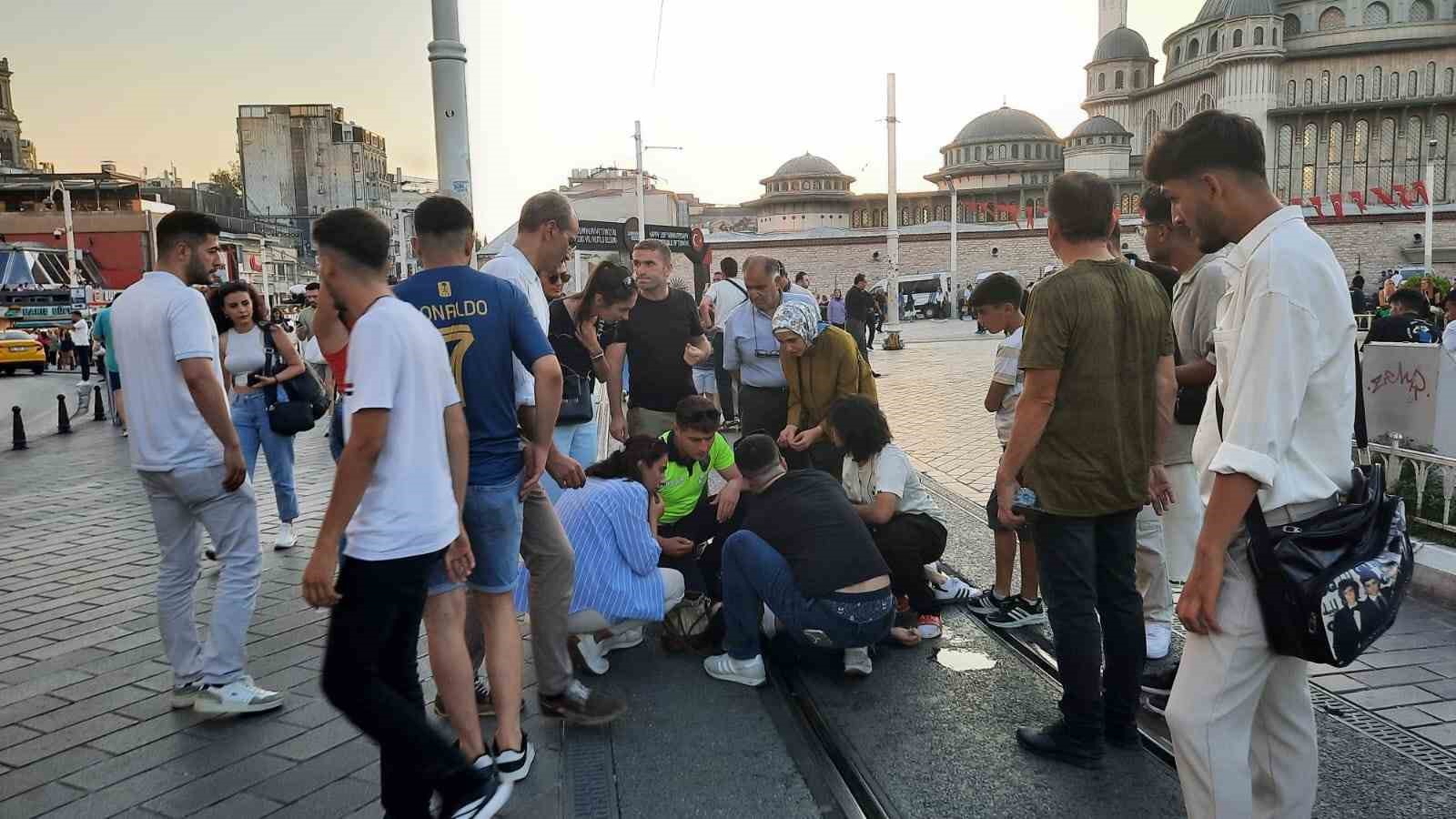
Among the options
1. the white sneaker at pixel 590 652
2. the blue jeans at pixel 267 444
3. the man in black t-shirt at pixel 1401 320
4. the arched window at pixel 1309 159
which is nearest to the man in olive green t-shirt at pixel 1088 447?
the white sneaker at pixel 590 652

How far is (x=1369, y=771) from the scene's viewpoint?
343 cm

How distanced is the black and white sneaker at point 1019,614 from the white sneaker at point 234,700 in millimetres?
3375

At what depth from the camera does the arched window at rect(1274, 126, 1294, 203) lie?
72.4 meters

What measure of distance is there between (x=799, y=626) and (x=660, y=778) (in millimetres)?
1010

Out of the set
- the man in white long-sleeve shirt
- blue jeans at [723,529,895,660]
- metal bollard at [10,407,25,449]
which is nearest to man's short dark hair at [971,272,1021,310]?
blue jeans at [723,529,895,660]

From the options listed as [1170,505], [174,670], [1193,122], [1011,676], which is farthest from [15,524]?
[1193,122]

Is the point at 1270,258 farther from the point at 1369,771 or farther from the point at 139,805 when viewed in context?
the point at 139,805

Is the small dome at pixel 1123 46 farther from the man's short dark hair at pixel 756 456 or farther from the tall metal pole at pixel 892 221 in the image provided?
the man's short dark hair at pixel 756 456

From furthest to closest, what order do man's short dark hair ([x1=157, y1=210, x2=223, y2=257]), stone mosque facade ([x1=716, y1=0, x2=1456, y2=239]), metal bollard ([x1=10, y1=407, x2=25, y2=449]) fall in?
1. stone mosque facade ([x1=716, y1=0, x2=1456, y2=239])
2. metal bollard ([x1=10, y1=407, x2=25, y2=449])
3. man's short dark hair ([x1=157, y1=210, x2=223, y2=257])

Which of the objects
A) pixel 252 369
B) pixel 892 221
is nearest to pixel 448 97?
pixel 252 369

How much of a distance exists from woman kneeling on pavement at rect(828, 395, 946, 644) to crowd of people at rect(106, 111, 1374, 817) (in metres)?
0.02

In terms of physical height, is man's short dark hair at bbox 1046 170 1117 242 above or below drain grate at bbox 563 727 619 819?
above

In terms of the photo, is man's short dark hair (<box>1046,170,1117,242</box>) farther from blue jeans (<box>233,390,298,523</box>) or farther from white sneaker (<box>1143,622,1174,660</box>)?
blue jeans (<box>233,390,298,523</box>)

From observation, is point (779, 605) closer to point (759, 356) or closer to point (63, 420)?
point (759, 356)
